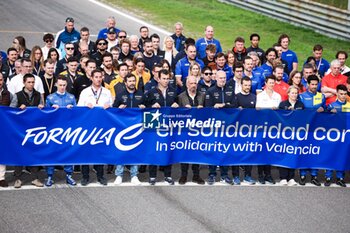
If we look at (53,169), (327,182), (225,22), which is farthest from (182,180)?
(225,22)

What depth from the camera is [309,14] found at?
29.5 m

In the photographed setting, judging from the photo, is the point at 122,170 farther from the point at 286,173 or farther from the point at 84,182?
the point at 286,173

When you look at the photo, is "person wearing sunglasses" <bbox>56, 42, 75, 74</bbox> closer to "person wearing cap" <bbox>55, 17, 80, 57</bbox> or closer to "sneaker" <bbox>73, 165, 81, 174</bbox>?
"sneaker" <bbox>73, 165, 81, 174</bbox>

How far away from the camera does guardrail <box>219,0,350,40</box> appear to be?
28.1 meters

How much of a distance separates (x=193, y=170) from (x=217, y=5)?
18.7m

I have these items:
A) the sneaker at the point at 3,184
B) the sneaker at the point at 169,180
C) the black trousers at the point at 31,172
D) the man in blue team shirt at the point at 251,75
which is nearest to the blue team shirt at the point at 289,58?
the man in blue team shirt at the point at 251,75

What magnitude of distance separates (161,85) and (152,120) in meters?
0.79

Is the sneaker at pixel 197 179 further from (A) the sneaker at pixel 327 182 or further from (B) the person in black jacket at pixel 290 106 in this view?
(A) the sneaker at pixel 327 182

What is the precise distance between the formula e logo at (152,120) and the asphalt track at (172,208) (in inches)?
43.0

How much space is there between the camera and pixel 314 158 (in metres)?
16.2

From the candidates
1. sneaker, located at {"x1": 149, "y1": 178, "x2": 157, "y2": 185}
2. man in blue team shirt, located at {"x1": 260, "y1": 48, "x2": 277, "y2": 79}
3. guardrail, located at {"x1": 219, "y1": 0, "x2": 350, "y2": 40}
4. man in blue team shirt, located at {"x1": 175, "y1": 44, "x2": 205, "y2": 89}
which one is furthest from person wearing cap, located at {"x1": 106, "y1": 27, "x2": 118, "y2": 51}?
guardrail, located at {"x1": 219, "y1": 0, "x2": 350, "y2": 40}

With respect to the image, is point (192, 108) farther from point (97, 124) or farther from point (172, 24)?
point (172, 24)

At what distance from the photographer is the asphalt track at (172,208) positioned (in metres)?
13.4

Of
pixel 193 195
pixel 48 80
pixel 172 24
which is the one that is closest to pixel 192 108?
pixel 193 195
